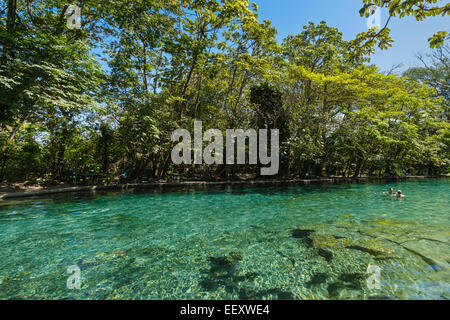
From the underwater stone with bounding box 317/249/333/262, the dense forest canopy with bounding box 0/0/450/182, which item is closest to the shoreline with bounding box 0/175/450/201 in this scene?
the dense forest canopy with bounding box 0/0/450/182

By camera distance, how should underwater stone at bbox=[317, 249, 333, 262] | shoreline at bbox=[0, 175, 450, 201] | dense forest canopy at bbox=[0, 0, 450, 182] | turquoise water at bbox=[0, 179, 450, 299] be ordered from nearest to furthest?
turquoise water at bbox=[0, 179, 450, 299], underwater stone at bbox=[317, 249, 333, 262], dense forest canopy at bbox=[0, 0, 450, 182], shoreline at bbox=[0, 175, 450, 201]

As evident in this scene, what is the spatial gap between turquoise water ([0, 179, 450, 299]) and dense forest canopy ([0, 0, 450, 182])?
3.29m

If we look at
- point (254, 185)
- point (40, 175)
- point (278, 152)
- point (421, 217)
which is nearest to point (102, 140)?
point (40, 175)

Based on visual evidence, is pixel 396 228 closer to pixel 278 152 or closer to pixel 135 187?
pixel 278 152

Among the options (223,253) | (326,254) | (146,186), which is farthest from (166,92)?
(326,254)

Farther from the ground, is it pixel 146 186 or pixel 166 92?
pixel 166 92

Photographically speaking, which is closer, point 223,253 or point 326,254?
point 326,254

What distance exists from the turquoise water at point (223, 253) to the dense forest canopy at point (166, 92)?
129 inches

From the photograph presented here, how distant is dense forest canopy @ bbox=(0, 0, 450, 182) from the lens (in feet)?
22.0

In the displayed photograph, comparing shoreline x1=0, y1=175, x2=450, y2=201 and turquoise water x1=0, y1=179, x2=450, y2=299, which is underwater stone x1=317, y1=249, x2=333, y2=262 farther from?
shoreline x1=0, y1=175, x2=450, y2=201

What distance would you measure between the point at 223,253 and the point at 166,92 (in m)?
10.9

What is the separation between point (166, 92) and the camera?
1184cm

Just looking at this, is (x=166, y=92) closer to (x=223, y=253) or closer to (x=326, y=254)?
(x=223, y=253)

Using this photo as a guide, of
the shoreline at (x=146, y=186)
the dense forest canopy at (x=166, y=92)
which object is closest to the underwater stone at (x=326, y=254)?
the dense forest canopy at (x=166, y=92)
